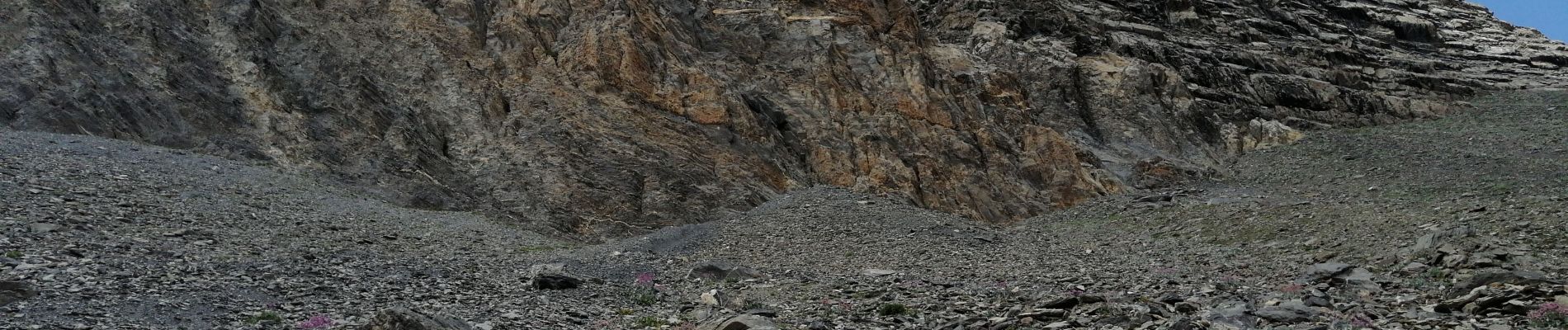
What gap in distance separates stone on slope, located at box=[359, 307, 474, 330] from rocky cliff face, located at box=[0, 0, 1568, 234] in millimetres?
14324

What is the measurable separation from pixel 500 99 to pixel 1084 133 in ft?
97.3

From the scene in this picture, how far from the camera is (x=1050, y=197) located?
38.7 meters

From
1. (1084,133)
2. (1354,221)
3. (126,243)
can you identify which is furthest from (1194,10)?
(126,243)

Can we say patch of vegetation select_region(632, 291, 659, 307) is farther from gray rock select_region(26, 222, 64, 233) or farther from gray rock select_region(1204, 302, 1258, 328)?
gray rock select_region(26, 222, 64, 233)

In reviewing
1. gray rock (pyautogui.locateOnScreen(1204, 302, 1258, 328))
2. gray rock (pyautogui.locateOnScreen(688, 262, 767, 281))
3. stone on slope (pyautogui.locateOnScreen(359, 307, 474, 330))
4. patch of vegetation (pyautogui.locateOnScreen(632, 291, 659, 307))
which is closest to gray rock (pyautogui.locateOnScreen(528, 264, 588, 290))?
patch of vegetation (pyautogui.locateOnScreen(632, 291, 659, 307))

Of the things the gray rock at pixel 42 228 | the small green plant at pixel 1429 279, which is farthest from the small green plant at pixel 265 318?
the small green plant at pixel 1429 279

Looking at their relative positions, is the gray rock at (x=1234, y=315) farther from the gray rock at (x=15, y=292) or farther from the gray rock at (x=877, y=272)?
the gray rock at (x=15, y=292)

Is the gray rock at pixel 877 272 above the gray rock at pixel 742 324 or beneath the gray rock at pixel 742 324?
beneath

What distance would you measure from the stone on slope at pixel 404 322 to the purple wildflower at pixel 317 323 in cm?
63

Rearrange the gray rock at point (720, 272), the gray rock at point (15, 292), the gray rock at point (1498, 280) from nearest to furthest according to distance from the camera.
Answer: the gray rock at point (15, 292) < the gray rock at point (1498, 280) < the gray rock at point (720, 272)

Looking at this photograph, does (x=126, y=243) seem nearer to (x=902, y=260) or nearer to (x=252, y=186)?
(x=252, y=186)

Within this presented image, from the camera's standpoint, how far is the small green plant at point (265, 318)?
13.6 m

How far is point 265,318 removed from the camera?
13695 mm

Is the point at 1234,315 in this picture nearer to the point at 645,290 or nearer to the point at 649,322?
the point at 649,322
